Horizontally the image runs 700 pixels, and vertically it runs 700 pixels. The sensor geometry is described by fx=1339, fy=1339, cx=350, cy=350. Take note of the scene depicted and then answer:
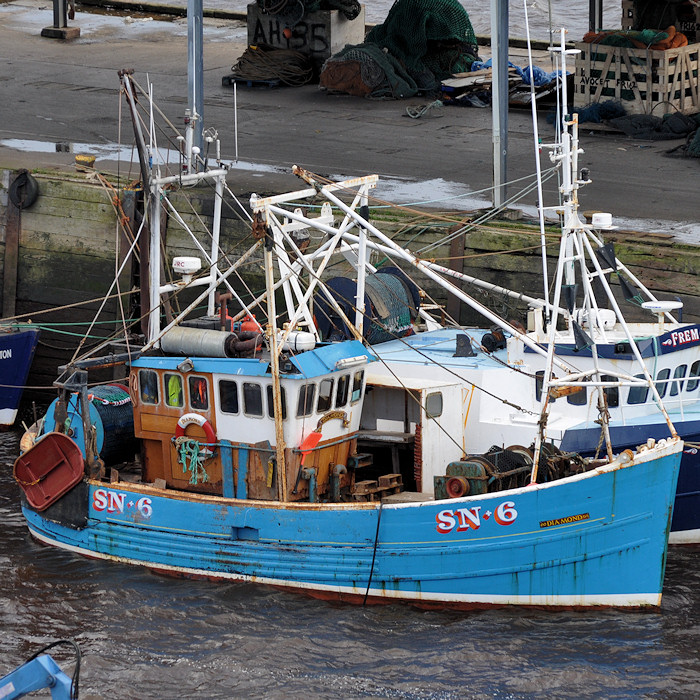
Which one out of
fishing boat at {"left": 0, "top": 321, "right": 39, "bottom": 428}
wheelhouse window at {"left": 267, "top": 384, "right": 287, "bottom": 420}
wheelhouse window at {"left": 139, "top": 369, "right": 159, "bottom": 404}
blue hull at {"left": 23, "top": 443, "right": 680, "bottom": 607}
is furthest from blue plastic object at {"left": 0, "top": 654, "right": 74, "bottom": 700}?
fishing boat at {"left": 0, "top": 321, "right": 39, "bottom": 428}

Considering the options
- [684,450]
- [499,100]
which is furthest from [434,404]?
[499,100]

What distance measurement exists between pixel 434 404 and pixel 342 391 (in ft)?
3.34

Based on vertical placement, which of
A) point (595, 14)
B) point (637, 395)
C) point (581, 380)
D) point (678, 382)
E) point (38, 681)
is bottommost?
point (38, 681)

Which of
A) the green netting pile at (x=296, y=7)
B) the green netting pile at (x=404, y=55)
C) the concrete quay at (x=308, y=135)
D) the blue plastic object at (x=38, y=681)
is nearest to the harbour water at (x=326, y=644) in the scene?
the blue plastic object at (x=38, y=681)

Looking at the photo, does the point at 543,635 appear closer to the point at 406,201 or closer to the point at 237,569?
A: the point at 237,569

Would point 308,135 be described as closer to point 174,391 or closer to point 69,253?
point 69,253

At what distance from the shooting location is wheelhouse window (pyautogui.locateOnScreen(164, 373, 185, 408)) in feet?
48.8

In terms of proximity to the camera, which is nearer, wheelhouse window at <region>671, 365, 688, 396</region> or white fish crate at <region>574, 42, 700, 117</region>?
wheelhouse window at <region>671, 365, 688, 396</region>

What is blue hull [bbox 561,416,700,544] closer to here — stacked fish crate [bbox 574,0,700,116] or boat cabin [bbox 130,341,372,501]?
boat cabin [bbox 130,341,372,501]

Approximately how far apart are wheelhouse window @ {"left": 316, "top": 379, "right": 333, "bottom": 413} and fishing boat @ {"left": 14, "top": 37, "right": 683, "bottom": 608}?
2 cm

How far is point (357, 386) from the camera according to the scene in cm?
1494

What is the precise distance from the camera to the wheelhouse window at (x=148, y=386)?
1503 cm

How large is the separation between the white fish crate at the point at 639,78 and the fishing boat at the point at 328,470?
36.9 ft

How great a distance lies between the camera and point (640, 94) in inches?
1013
